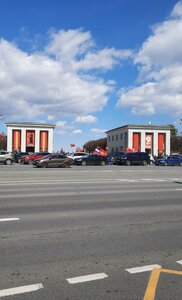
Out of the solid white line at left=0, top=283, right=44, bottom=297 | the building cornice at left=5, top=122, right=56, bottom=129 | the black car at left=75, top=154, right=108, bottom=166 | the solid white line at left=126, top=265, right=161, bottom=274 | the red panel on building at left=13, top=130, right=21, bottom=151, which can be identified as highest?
the building cornice at left=5, top=122, right=56, bottom=129

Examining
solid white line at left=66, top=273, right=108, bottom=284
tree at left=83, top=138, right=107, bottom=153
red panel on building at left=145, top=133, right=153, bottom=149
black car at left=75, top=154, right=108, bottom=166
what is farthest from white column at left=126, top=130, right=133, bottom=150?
solid white line at left=66, top=273, right=108, bottom=284

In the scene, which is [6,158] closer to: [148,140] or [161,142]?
[148,140]

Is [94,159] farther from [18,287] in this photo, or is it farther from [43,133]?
[43,133]

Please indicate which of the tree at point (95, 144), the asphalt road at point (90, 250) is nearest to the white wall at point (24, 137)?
the tree at point (95, 144)

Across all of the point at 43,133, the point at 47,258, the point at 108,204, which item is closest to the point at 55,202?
the point at 108,204

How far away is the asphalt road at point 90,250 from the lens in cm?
462

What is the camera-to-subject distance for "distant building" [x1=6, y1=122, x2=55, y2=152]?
95562 mm

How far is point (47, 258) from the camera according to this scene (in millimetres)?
5793

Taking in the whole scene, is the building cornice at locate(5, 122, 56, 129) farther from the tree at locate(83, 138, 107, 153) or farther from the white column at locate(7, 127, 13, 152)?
the tree at locate(83, 138, 107, 153)

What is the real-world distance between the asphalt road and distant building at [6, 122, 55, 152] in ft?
282

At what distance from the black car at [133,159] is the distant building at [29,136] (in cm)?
5124

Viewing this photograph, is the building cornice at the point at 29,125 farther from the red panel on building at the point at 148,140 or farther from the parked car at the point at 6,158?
the parked car at the point at 6,158

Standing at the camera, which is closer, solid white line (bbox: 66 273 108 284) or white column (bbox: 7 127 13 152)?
solid white line (bbox: 66 273 108 284)

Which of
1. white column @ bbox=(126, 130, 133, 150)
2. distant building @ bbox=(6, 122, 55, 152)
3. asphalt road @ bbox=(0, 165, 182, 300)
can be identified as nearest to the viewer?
asphalt road @ bbox=(0, 165, 182, 300)
